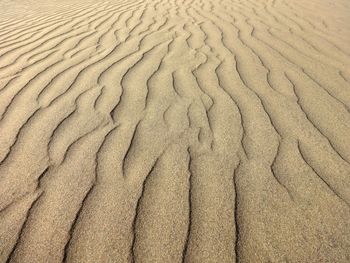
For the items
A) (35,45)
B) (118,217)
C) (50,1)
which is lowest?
(50,1)

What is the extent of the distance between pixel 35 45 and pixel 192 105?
7.81 ft

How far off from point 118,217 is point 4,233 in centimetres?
51

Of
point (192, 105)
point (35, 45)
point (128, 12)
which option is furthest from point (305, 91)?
point (128, 12)

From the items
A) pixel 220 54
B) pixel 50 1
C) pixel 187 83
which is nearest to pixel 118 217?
pixel 187 83

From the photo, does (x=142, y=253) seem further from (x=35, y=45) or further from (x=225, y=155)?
(x=35, y=45)

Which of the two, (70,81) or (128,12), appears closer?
(70,81)

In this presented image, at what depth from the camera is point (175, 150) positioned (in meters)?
2.09

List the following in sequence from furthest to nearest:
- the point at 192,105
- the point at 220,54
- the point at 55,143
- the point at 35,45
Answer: the point at 35,45 → the point at 220,54 → the point at 192,105 → the point at 55,143

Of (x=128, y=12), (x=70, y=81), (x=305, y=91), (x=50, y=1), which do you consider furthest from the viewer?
(x=50, y=1)

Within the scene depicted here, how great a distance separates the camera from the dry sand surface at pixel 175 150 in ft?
5.03

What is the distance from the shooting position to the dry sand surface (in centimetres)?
153

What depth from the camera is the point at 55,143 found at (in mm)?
2170

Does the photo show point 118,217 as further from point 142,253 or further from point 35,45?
point 35,45

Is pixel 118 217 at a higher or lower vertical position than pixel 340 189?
higher
